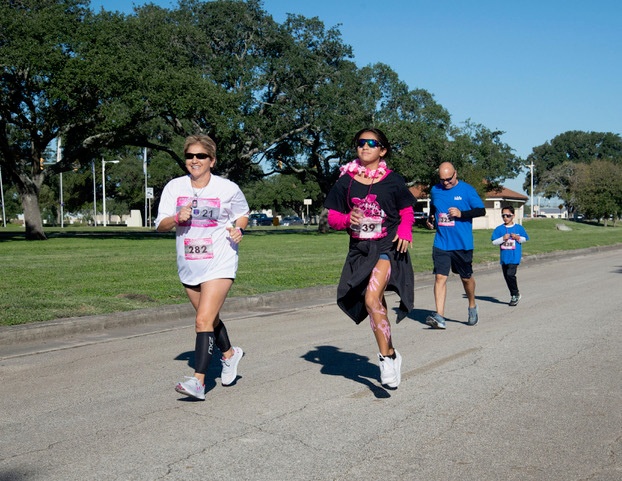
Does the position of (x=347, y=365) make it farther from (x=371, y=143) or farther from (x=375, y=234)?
(x=371, y=143)

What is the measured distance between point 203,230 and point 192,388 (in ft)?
3.91

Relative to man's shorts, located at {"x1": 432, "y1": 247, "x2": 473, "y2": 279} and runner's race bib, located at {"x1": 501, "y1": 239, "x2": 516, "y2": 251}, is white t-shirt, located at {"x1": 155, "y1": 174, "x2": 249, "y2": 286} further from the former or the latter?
runner's race bib, located at {"x1": 501, "y1": 239, "x2": 516, "y2": 251}

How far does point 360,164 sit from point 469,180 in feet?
191

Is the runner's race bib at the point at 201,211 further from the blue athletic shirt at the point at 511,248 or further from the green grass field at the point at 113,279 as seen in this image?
the blue athletic shirt at the point at 511,248

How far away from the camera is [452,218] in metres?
9.63

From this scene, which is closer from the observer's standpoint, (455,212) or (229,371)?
(229,371)

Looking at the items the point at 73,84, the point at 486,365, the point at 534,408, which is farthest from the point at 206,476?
the point at 73,84

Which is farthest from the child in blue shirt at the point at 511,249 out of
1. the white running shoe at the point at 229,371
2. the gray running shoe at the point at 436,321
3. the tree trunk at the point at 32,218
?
the tree trunk at the point at 32,218

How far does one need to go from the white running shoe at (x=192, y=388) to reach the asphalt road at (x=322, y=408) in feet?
0.31

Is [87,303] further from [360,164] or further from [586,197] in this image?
[586,197]

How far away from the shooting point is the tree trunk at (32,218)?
3491 centimetres

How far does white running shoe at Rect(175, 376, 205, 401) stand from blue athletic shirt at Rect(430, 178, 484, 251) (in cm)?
476

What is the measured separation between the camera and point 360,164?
19.7 ft

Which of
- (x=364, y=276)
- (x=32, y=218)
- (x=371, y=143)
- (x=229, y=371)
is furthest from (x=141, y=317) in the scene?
(x=32, y=218)
